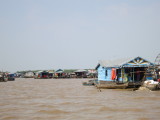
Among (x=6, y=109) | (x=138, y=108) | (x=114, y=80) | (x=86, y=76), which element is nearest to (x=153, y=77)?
(x=114, y=80)

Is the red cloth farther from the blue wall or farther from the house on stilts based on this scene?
the blue wall

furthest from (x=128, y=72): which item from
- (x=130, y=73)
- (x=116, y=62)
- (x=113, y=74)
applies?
(x=116, y=62)

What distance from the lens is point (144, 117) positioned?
27.5ft

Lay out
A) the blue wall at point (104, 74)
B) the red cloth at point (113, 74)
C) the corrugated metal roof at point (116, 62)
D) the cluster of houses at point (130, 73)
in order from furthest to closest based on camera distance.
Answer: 1. the blue wall at point (104, 74)
2. the red cloth at point (113, 74)
3. the corrugated metal roof at point (116, 62)
4. the cluster of houses at point (130, 73)

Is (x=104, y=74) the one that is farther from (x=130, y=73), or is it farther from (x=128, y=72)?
(x=130, y=73)

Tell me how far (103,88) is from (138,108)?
30.0 feet

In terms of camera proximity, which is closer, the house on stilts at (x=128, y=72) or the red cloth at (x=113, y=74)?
the house on stilts at (x=128, y=72)

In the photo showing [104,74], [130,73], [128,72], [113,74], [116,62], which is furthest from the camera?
[104,74]

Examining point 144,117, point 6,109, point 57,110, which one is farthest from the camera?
point 6,109

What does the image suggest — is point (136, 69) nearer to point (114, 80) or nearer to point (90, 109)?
point (114, 80)

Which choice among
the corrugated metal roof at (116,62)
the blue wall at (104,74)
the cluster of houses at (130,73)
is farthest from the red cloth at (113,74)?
the blue wall at (104,74)

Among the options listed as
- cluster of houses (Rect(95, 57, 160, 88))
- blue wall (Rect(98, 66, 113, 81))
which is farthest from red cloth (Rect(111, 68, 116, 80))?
blue wall (Rect(98, 66, 113, 81))

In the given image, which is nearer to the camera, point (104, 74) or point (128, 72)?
point (128, 72)

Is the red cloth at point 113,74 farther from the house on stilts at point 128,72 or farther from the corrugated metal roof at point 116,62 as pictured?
the corrugated metal roof at point 116,62
